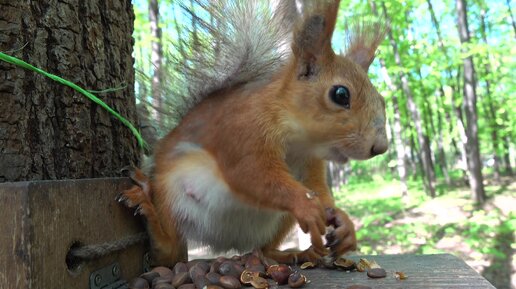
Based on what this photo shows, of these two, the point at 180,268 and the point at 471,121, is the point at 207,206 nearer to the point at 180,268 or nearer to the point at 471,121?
the point at 180,268

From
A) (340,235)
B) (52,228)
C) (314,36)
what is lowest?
(340,235)

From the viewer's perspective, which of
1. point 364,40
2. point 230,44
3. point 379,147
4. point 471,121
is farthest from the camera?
point 471,121

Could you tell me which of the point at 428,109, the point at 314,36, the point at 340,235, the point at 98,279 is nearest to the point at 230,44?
the point at 314,36

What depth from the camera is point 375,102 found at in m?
1.17

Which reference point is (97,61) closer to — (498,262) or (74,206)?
(74,206)

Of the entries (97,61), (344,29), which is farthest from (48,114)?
(344,29)

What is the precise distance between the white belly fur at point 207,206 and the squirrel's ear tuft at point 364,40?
54cm

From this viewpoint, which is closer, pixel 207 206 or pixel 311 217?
pixel 311 217

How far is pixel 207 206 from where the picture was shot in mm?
1221

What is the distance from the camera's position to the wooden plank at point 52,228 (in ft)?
2.46

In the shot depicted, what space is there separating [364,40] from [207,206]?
72 centimetres

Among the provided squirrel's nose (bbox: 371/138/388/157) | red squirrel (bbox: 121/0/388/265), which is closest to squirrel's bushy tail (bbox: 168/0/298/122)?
red squirrel (bbox: 121/0/388/265)

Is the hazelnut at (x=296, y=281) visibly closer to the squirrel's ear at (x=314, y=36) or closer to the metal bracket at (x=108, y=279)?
the metal bracket at (x=108, y=279)

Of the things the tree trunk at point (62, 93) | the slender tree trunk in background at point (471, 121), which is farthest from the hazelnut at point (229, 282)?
the slender tree trunk in background at point (471, 121)
